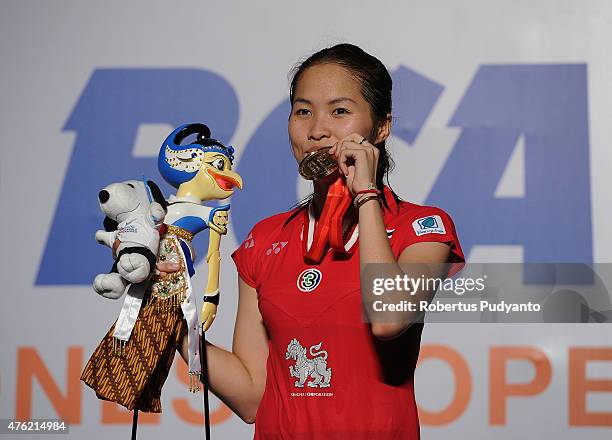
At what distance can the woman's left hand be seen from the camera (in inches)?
52.1

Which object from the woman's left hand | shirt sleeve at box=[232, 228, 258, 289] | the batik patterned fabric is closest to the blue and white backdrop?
shirt sleeve at box=[232, 228, 258, 289]

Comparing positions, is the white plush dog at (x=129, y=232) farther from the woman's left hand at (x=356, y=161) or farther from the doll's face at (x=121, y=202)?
the woman's left hand at (x=356, y=161)

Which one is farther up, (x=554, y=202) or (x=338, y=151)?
(x=554, y=202)

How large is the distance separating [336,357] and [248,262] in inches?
10.1

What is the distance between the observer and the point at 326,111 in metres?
1.43

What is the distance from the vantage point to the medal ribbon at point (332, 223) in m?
1.38

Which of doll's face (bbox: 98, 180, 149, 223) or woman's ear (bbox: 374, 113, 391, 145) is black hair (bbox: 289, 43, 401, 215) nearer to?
woman's ear (bbox: 374, 113, 391, 145)

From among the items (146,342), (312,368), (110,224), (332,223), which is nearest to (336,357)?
(312,368)

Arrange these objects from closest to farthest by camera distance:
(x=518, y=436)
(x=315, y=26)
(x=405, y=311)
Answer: (x=405, y=311)
(x=518, y=436)
(x=315, y=26)

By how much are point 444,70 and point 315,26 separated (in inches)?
15.7

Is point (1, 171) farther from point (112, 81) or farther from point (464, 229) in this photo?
point (464, 229)

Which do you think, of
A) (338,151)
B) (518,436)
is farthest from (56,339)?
(338,151)

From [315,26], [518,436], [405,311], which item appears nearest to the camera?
[405,311]

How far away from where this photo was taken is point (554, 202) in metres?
2.62
